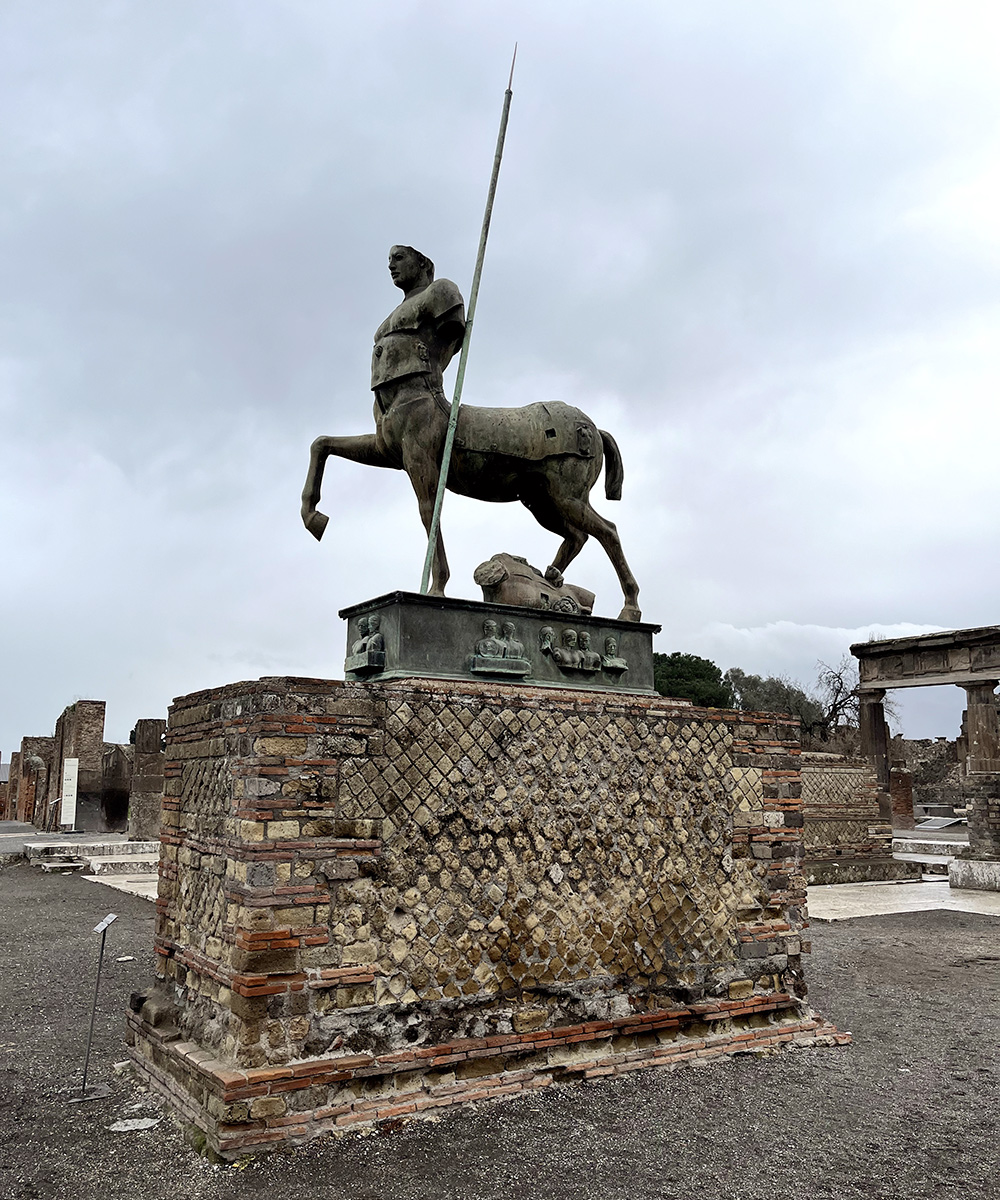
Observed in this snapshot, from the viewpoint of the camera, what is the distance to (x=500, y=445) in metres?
5.68

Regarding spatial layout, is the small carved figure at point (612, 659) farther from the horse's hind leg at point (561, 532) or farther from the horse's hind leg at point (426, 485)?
the horse's hind leg at point (426, 485)

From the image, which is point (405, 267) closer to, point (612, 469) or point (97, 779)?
point (612, 469)

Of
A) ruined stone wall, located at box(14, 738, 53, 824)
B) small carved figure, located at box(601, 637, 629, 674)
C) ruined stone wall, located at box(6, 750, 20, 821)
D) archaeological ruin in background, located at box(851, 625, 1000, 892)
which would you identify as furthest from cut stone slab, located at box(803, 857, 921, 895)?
ruined stone wall, located at box(6, 750, 20, 821)

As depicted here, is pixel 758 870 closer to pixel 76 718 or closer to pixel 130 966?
pixel 130 966

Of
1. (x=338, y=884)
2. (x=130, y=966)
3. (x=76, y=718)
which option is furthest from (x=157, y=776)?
(x=338, y=884)

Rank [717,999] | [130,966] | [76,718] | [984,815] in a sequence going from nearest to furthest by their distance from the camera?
[717,999] → [130,966] → [984,815] → [76,718]

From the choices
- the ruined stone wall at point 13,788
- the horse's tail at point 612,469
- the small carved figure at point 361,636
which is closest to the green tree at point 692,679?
the ruined stone wall at point 13,788

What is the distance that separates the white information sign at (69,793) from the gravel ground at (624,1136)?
16345 millimetres

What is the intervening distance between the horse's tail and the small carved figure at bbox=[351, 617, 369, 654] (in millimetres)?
2116

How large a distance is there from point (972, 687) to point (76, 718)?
63.8 feet

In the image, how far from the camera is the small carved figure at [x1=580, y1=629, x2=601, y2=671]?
17.8 ft

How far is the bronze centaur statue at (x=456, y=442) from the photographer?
5445 mm

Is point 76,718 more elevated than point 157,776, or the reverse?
point 76,718

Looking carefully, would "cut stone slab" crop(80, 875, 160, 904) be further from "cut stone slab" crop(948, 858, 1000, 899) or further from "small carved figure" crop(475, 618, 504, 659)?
"cut stone slab" crop(948, 858, 1000, 899)
